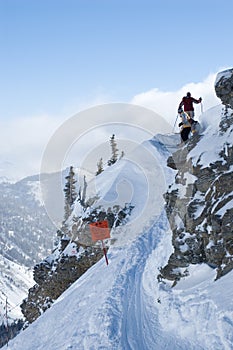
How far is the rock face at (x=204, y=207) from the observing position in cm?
1538

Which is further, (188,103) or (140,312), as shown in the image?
(188,103)

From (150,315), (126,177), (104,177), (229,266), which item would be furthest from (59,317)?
(104,177)

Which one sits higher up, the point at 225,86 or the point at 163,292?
the point at 225,86

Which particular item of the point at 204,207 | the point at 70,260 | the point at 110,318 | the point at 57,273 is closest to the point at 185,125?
the point at 204,207

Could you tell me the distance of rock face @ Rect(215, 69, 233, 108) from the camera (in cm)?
1955

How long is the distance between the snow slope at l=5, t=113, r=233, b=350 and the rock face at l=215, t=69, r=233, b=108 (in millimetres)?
9126

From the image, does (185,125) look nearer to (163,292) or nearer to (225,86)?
(225,86)

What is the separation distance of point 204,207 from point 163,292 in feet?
14.8

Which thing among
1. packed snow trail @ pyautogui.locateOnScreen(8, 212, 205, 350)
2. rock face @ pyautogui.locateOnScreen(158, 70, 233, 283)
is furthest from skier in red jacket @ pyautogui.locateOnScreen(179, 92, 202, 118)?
packed snow trail @ pyautogui.locateOnScreen(8, 212, 205, 350)

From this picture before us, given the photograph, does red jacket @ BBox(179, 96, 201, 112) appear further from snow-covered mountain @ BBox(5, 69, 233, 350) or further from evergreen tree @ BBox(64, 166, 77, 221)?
evergreen tree @ BBox(64, 166, 77, 221)

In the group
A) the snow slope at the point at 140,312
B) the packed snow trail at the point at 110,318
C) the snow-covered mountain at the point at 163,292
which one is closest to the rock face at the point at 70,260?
the snow-covered mountain at the point at 163,292

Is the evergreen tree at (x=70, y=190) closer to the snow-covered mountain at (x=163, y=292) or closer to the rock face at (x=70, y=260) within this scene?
the rock face at (x=70, y=260)

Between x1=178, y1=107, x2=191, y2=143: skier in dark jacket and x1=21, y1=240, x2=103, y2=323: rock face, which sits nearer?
x1=178, y1=107, x2=191, y2=143: skier in dark jacket

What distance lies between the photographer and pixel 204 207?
58.0ft
